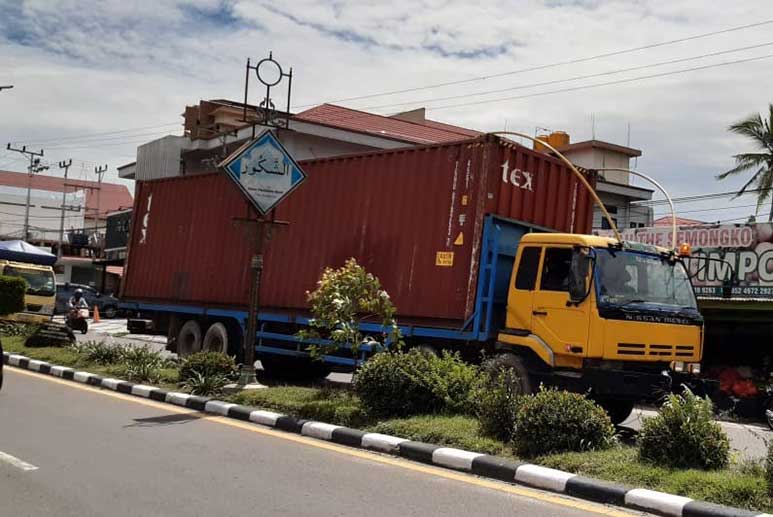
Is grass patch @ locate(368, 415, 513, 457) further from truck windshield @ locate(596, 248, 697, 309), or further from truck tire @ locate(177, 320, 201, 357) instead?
truck tire @ locate(177, 320, 201, 357)

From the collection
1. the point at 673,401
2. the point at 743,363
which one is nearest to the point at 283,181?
the point at 673,401

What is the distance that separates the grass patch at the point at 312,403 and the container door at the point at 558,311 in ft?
7.26

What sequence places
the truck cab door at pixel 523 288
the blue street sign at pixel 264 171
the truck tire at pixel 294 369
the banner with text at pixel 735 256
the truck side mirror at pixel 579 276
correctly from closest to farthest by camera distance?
the truck side mirror at pixel 579 276 < the truck cab door at pixel 523 288 < the blue street sign at pixel 264 171 < the truck tire at pixel 294 369 < the banner with text at pixel 735 256

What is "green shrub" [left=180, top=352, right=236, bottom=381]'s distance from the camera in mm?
10758

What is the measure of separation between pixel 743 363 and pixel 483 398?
10.7 meters

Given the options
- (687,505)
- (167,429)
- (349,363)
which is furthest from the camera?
(349,363)

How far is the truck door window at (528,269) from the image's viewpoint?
899 centimetres

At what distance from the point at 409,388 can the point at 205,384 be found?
3431 mm

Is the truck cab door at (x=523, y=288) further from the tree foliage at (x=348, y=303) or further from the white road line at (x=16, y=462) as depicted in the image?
the white road line at (x=16, y=462)

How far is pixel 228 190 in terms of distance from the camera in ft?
47.0

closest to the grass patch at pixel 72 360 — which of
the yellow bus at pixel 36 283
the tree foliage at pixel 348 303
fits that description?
the tree foliage at pixel 348 303

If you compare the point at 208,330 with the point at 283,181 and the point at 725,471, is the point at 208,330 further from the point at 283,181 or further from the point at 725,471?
the point at 725,471

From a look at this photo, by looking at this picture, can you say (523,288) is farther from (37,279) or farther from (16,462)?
(37,279)

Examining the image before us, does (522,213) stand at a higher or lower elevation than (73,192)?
lower
